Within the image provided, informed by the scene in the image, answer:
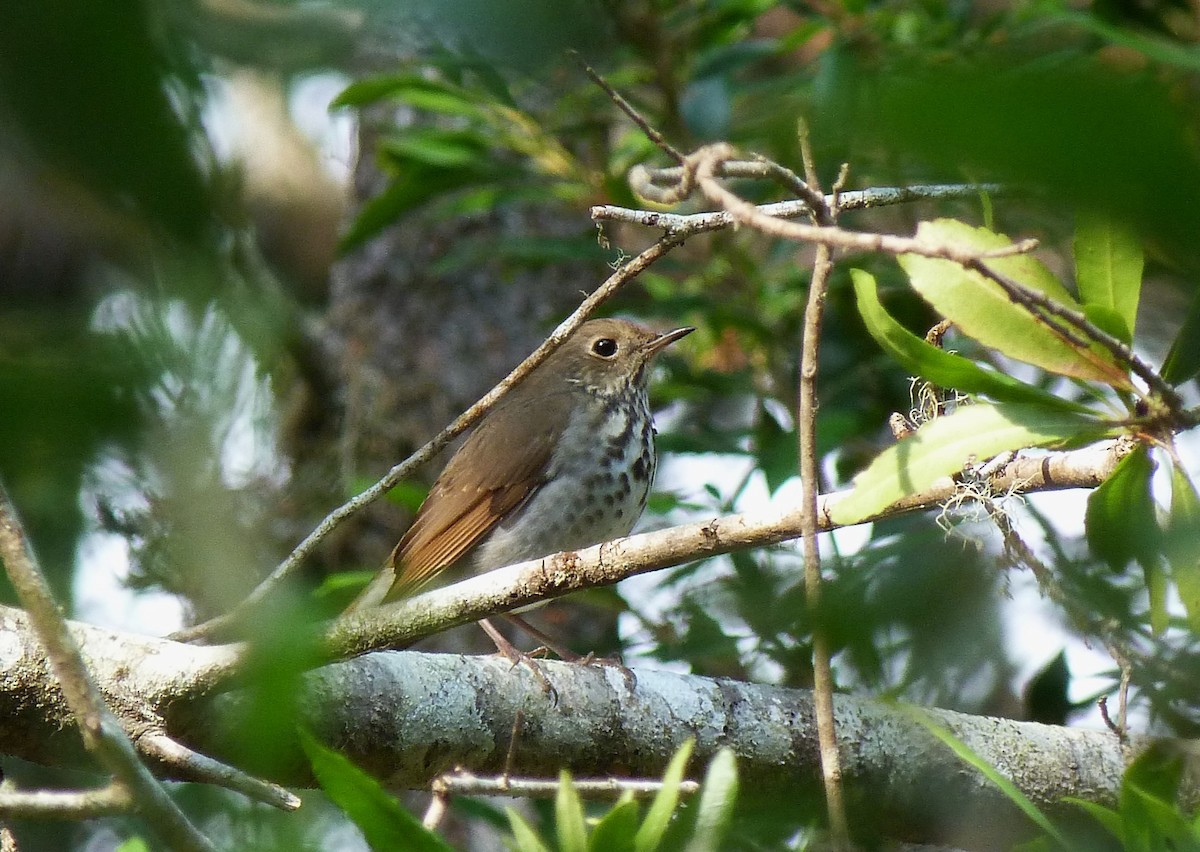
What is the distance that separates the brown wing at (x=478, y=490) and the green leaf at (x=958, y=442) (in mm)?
2598

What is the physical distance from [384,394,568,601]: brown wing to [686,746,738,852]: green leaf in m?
2.62

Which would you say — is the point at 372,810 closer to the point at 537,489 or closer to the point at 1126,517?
the point at 1126,517

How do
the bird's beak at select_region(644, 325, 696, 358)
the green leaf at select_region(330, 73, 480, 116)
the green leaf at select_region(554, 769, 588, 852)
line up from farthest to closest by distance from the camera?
the bird's beak at select_region(644, 325, 696, 358) → the green leaf at select_region(330, 73, 480, 116) → the green leaf at select_region(554, 769, 588, 852)

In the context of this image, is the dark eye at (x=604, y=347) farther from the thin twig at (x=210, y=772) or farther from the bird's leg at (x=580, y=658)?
the thin twig at (x=210, y=772)

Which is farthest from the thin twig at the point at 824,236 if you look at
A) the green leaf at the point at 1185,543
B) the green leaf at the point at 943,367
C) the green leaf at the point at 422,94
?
the green leaf at the point at 422,94

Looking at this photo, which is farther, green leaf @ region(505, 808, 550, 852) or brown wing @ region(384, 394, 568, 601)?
brown wing @ region(384, 394, 568, 601)

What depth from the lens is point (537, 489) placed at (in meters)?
4.60

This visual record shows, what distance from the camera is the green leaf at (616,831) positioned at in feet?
5.16

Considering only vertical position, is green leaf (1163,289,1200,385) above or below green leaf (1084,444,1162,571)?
above

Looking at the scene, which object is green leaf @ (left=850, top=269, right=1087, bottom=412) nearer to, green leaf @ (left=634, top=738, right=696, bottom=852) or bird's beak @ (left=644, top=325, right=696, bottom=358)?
green leaf @ (left=634, top=738, right=696, bottom=852)

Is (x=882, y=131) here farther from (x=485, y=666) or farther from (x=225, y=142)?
(x=485, y=666)

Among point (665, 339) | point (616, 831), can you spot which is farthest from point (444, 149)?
point (616, 831)

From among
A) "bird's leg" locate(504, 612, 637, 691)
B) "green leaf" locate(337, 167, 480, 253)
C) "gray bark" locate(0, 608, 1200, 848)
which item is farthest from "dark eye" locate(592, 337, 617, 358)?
"gray bark" locate(0, 608, 1200, 848)

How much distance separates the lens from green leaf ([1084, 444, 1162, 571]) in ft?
4.17
